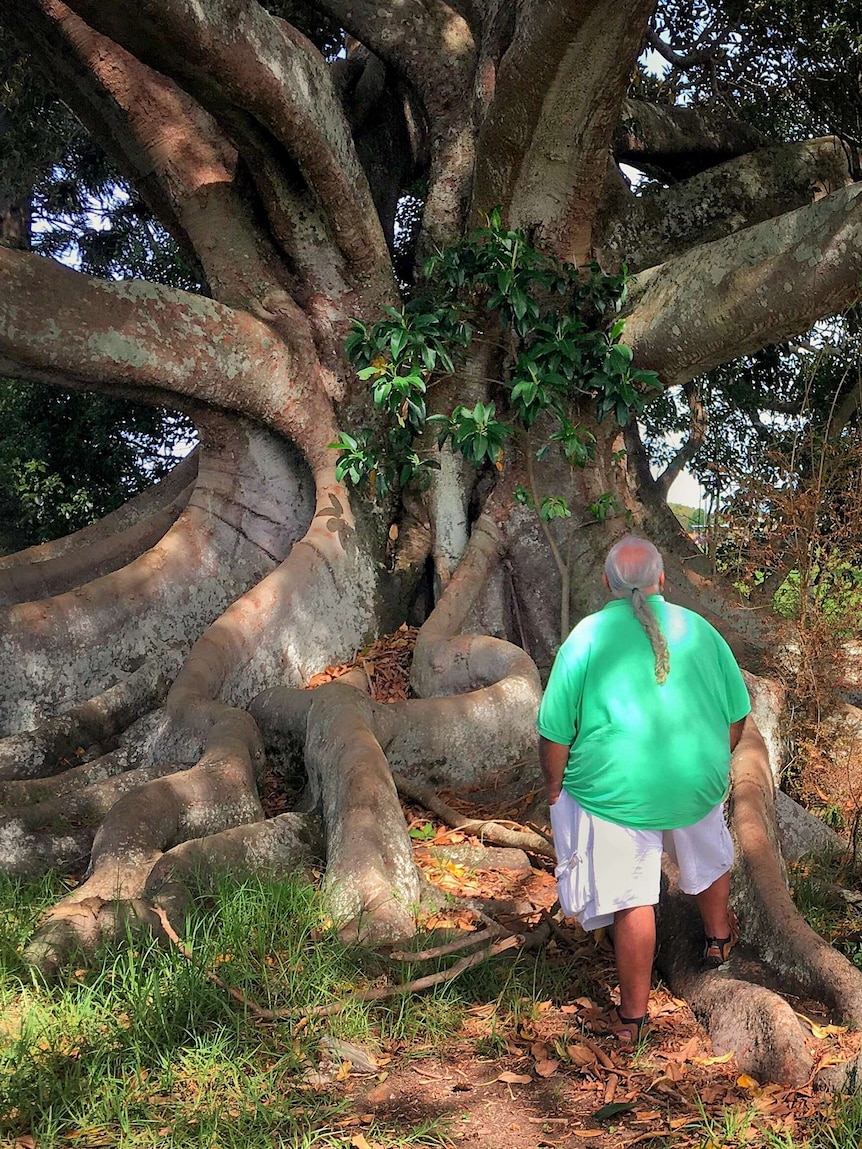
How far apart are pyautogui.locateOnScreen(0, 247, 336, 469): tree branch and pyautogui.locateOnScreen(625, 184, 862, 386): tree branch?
207 centimetres

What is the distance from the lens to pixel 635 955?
11.8 ft

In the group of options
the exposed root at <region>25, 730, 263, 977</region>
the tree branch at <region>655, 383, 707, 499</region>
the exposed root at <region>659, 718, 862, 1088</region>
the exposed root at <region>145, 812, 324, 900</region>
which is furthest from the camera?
the tree branch at <region>655, 383, 707, 499</region>

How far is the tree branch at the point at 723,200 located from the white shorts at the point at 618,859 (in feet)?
17.0

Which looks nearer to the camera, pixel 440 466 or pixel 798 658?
pixel 798 658

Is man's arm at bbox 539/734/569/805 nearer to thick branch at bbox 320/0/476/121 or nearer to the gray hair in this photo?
the gray hair

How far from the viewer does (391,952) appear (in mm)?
3818

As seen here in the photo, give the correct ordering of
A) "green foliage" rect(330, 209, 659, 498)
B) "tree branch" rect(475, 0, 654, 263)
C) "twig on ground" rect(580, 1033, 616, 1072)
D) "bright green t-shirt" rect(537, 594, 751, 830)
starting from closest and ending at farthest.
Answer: "twig on ground" rect(580, 1033, 616, 1072) < "bright green t-shirt" rect(537, 594, 751, 830) < "tree branch" rect(475, 0, 654, 263) < "green foliage" rect(330, 209, 659, 498)

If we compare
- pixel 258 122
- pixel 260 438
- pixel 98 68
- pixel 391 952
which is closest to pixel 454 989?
pixel 391 952

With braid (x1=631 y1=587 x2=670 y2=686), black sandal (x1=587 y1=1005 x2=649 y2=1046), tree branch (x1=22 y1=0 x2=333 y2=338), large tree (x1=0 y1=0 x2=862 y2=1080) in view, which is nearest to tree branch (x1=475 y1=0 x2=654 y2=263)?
large tree (x1=0 y1=0 x2=862 y2=1080)

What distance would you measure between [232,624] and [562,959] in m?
3.02

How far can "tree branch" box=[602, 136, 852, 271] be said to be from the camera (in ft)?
26.5

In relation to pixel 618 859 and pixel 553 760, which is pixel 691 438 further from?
pixel 618 859

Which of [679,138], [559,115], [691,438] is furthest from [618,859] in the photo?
[679,138]

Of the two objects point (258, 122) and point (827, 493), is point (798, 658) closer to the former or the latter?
point (827, 493)
